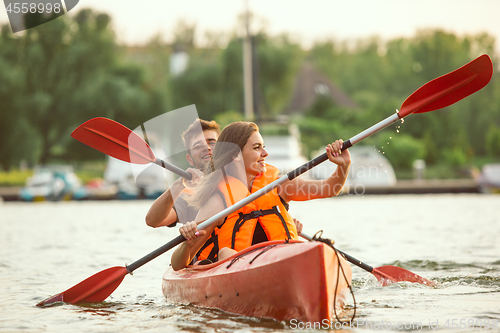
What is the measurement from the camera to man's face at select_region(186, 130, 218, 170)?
15.1 feet

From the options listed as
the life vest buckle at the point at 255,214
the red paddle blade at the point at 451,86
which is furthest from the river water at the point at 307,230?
the red paddle blade at the point at 451,86

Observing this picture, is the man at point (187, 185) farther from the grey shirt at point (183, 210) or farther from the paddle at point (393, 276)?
the paddle at point (393, 276)

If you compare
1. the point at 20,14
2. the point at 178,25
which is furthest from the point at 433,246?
the point at 178,25

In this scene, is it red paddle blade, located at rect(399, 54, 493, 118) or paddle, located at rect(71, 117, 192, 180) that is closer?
red paddle blade, located at rect(399, 54, 493, 118)

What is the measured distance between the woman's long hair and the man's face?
1.82ft

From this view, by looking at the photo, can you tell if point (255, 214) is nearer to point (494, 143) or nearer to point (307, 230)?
point (307, 230)

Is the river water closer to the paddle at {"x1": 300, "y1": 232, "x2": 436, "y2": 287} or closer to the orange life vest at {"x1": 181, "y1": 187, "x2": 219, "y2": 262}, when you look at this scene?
the paddle at {"x1": 300, "y1": 232, "x2": 436, "y2": 287}

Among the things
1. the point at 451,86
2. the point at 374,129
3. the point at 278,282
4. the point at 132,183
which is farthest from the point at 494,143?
the point at 278,282

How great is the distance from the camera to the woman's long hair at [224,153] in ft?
12.7

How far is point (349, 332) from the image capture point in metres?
3.54

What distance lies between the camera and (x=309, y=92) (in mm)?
30797

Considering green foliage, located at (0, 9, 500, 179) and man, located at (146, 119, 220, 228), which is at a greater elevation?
green foliage, located at (0, 9, 500, 179)

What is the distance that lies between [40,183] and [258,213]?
14.2 m

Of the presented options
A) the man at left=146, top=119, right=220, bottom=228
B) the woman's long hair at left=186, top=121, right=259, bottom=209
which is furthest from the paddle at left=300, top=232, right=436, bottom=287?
the woman's long hair at left=186, top=121, right=259, bottom=209
